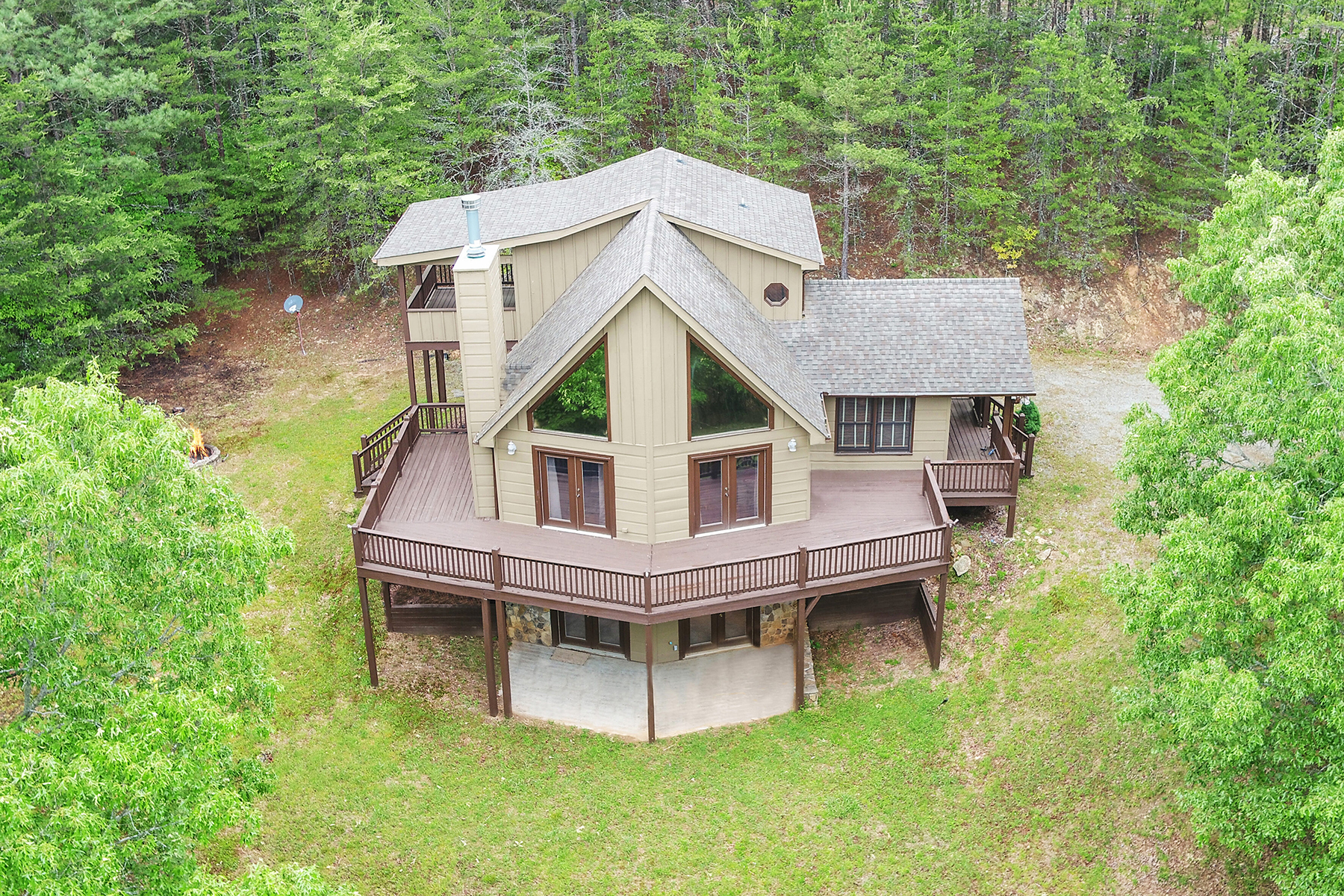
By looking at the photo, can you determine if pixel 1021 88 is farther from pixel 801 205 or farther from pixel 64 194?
pixel 64 194

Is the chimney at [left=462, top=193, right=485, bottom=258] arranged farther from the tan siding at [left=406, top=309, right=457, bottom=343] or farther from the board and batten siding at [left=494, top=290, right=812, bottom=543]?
the tan siding at [left=406, top=309, right=457, bottom=343]

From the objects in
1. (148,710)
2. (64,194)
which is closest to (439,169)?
(64,194)

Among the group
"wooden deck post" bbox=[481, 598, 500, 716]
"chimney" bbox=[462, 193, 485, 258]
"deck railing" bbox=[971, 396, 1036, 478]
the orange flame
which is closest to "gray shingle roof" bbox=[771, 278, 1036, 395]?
"deck railing" bbox=[971, 396, 1036, 478]

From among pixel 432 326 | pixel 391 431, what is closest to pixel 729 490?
pixel 432 326

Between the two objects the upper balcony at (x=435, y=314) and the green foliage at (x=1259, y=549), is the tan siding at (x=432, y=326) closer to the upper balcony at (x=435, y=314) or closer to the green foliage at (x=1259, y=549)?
the upper balcony at (x=435, y=314)

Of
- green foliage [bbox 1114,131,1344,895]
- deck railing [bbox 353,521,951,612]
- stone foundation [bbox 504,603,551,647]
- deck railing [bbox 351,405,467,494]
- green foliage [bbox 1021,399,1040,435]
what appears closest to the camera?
green foliage [bbox 1114,131,1344,895]
